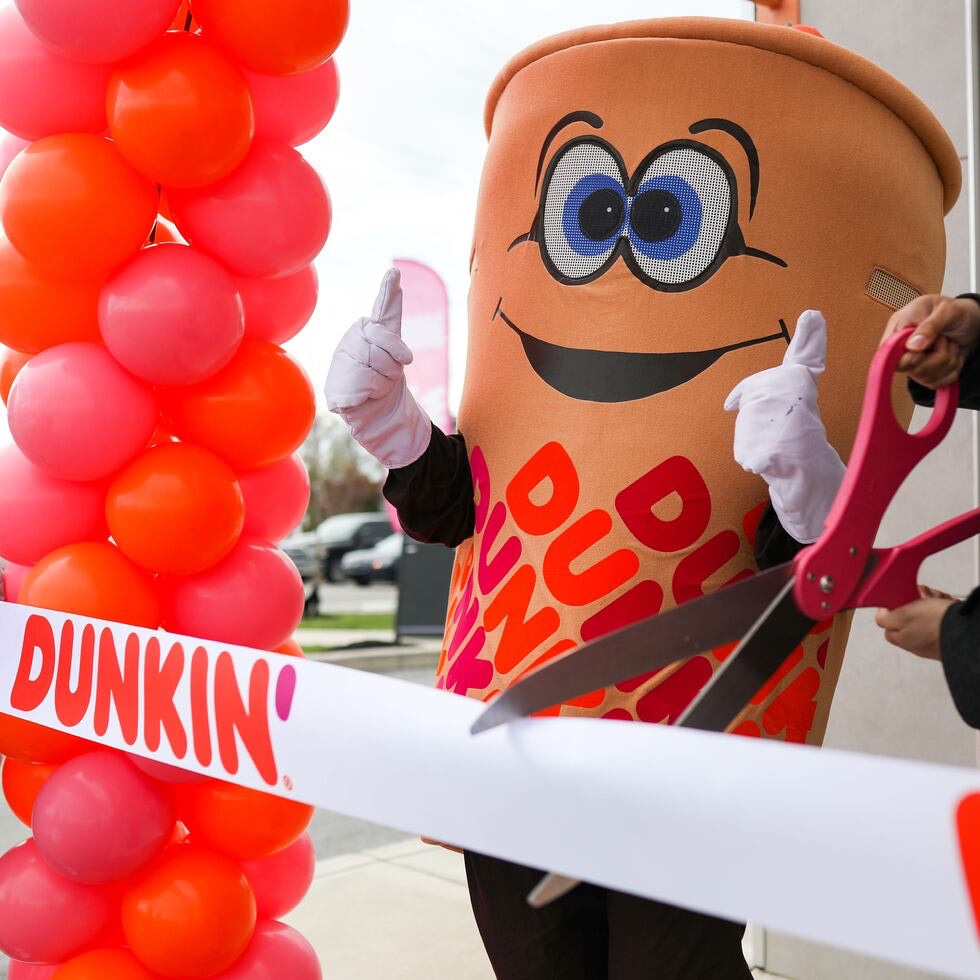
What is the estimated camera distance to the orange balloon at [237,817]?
1515 mm

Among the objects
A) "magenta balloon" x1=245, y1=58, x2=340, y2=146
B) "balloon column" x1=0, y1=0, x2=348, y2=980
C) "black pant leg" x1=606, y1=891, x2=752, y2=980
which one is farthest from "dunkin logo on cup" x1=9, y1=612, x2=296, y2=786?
"magenta balloon" x1=245, y1=58, x2=340, y2=146

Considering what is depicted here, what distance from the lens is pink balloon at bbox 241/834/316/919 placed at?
64.4 inches

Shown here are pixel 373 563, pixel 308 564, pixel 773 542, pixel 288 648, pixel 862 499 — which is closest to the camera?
pixel 862 499

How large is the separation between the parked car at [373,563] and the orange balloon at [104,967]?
1119 cm

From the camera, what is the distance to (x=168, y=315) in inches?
55.7

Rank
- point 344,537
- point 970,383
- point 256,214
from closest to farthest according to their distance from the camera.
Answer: point 970,383
point 256,214
point 344,537

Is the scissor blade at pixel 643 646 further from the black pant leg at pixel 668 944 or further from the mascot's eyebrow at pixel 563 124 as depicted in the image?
the mascot's eyebrow at pixel 563 124

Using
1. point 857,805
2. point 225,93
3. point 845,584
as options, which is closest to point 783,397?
point 845,584

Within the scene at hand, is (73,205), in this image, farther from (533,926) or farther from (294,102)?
(533,926)

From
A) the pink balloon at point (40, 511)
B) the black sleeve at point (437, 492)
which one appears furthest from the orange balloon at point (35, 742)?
the black sleeve at point (437, 492)

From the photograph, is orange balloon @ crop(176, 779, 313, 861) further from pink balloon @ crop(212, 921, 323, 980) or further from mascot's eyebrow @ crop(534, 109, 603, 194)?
mascot's eyebrow @ crop(534, 109, 603, 194)

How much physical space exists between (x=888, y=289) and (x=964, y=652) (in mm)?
668

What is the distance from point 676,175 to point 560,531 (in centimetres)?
48

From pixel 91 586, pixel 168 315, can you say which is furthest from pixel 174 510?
pixel 168 315
